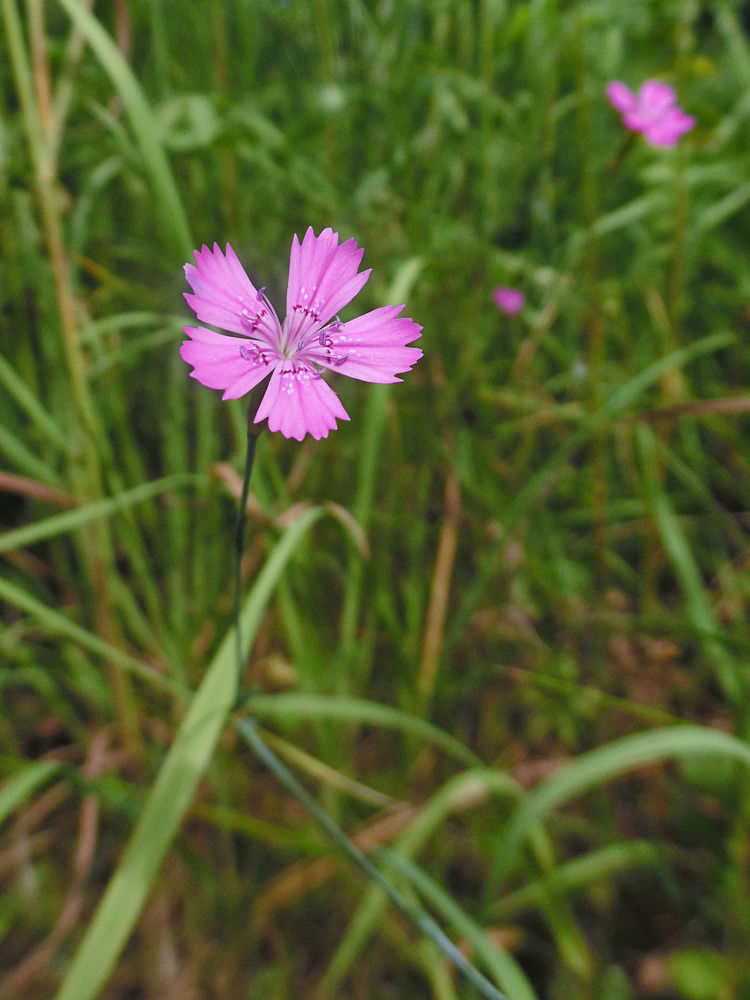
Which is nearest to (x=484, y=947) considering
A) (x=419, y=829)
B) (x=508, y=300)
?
(x=419, y=829)

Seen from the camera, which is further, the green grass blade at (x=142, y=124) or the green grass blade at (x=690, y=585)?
the green grass blade at (x=690, y=585)

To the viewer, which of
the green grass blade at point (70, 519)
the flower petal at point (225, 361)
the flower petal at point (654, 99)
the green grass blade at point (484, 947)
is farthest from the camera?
the flower petal at point (654, 99)

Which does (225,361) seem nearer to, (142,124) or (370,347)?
(370,347)

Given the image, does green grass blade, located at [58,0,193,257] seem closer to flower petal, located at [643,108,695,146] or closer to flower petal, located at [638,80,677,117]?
flower petal, located at [643,108,695,146]

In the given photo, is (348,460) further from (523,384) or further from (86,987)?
(86,987)

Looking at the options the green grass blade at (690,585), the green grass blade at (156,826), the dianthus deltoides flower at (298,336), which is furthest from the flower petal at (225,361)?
the green grass blade at (690,585)

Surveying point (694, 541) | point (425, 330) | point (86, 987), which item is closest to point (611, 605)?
point (694, 541)

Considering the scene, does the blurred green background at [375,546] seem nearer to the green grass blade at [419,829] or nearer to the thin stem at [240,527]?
the green grass blade at [419,829]
